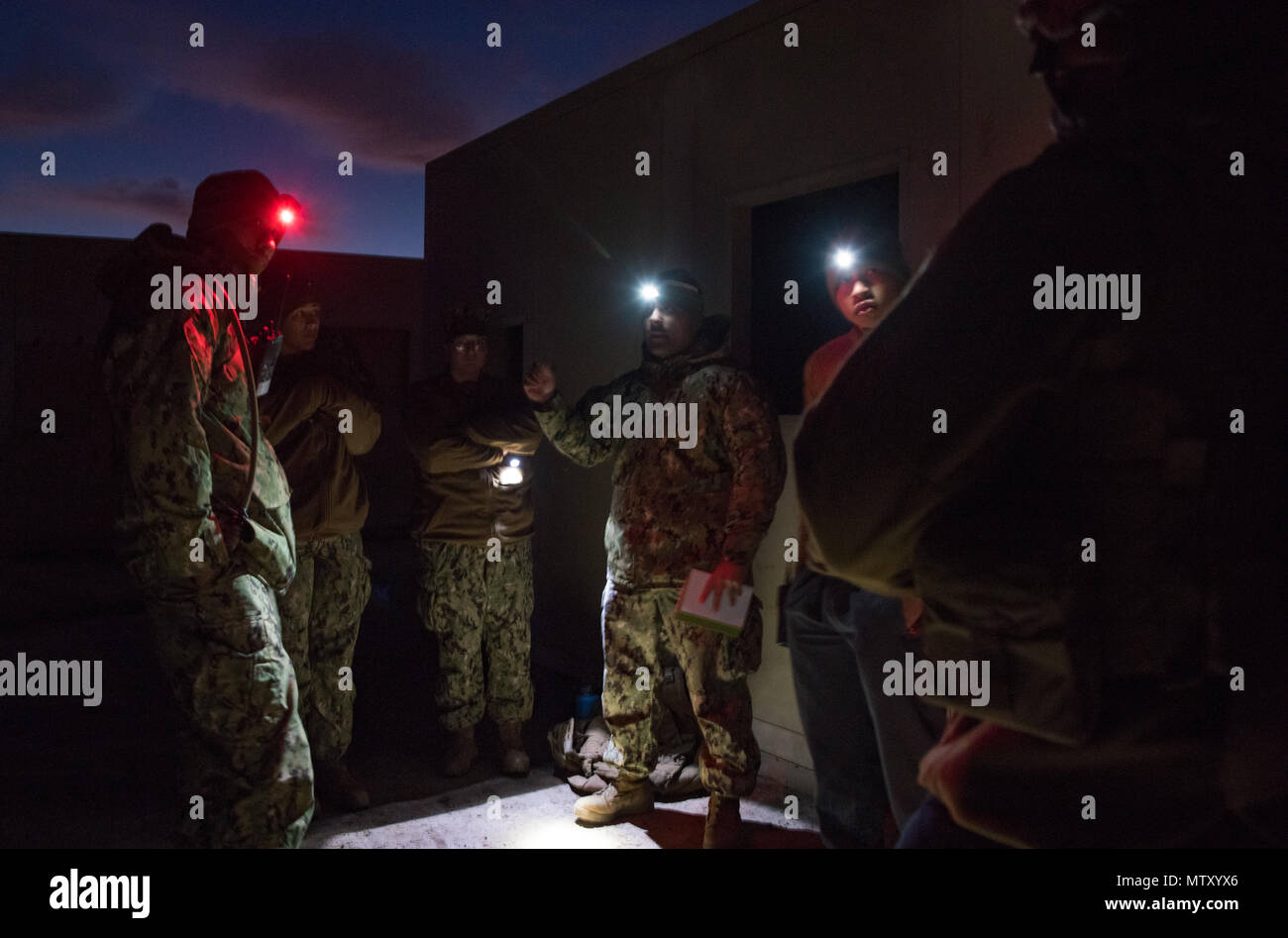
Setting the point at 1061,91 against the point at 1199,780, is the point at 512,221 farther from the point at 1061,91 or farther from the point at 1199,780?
the point at 1199,780

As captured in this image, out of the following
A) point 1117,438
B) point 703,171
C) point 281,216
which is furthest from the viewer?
point 703,171

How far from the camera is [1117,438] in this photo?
1137mm

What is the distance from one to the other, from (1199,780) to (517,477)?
317 centimetres

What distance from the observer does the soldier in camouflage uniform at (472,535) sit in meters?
3.89

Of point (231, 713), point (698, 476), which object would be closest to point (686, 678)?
point (698, 476)

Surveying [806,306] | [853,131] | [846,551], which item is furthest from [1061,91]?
[806,306]

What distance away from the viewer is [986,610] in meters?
1.21

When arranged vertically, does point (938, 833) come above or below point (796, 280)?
below

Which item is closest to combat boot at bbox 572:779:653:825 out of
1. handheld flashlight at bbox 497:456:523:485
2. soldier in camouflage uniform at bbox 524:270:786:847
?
soldier in camouflage uniform at bbox 524:270:786:847

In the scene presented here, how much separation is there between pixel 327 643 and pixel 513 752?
93 centimetres

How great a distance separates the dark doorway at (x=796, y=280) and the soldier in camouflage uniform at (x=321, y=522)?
176 cm

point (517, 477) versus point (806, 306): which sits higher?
point (806, 306)

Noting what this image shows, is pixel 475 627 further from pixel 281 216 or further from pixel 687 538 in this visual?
pixel 281 216

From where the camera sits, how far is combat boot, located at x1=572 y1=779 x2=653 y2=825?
3.36 meters
